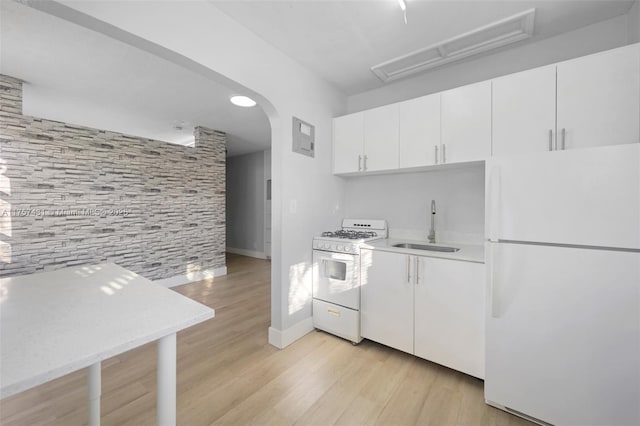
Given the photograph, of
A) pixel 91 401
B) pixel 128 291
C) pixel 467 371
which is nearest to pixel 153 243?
pixel 91 401

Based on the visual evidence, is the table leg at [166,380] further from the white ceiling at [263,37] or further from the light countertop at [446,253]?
the white ceiling at [263,37]

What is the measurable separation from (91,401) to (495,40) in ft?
11.7

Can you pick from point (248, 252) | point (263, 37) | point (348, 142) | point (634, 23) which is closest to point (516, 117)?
point (634, 23)

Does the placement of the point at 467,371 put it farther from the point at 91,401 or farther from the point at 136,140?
the point at 136,140

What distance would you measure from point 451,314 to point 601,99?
1672mm

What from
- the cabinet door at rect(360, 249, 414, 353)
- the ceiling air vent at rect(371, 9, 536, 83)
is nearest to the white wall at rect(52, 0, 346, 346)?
the cabinet door at rect(360, 249, 414, 353)

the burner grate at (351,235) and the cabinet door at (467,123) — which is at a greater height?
the cabinet door at (467,123)

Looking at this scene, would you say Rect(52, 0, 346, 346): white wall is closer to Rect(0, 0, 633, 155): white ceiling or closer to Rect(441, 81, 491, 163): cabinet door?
Rect(0, 0, 633, 155): white ceiling

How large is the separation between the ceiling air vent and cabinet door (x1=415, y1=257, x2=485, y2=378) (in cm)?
178

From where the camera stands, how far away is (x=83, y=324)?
803 mm

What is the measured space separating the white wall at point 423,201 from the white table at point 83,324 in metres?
2.26

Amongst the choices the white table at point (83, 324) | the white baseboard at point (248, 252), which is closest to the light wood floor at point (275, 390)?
the white table at point (83, 324)

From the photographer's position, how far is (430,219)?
2.56m

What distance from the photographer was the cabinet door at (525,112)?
1731 mm
